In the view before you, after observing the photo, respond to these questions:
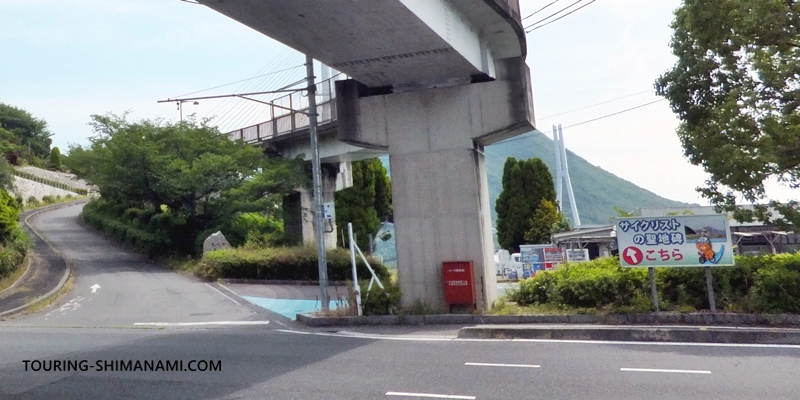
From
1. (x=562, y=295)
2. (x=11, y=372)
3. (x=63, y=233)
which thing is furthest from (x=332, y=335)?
(x=63, y=233)

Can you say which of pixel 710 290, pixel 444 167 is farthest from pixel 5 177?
pixel 710 290

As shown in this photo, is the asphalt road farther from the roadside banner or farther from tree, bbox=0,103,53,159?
tree, bbox=0,103,53,159

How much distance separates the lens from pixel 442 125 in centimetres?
1517

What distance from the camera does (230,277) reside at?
26453 millimetres

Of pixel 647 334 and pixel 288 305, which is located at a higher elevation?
pixel 288 305

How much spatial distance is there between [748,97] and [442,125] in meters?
6.23

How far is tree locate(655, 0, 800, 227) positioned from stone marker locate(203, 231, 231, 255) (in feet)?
69.3

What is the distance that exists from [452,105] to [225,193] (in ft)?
59.5

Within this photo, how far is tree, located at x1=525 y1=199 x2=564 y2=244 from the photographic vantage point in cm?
3984

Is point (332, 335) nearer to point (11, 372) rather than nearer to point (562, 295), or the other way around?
point (562, 295)

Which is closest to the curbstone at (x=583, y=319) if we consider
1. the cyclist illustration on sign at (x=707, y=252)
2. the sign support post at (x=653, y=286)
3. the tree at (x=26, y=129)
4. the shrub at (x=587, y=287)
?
the sign support post at (x=653, y=286)

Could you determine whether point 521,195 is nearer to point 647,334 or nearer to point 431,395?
point 647,334

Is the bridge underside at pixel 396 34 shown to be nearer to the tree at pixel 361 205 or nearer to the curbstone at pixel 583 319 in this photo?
the curbstone at pixel 583 319

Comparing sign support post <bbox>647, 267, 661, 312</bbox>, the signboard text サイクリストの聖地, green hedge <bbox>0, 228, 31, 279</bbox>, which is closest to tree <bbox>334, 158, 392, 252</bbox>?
green hedge <bbox>0, 228, 31, 279</bbox>
